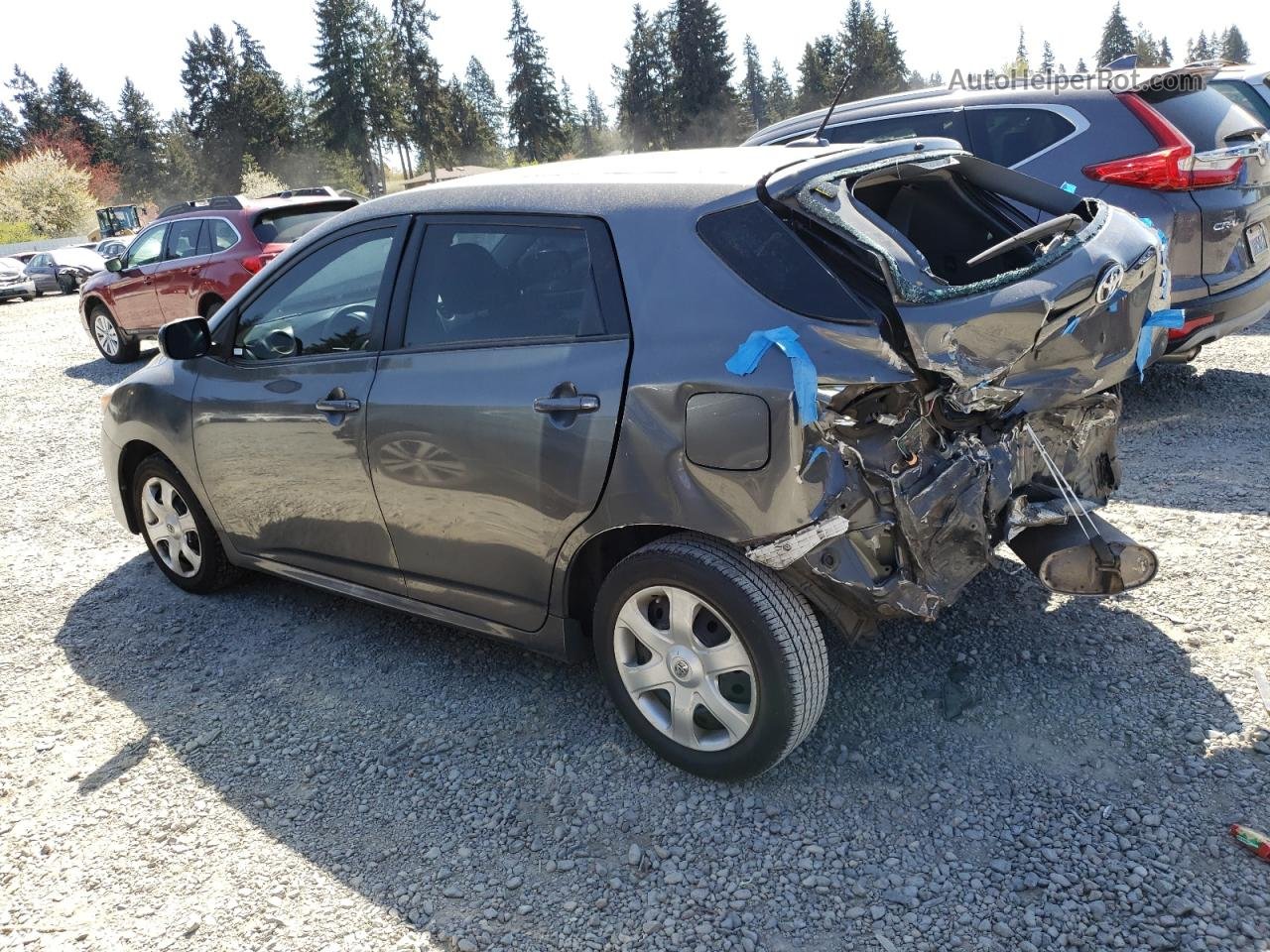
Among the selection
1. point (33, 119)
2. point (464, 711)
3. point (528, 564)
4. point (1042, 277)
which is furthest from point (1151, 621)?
point (33, 119)

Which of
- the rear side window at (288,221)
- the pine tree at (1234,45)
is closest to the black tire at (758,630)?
the rear side window at (288,221)

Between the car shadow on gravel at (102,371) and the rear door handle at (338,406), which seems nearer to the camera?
→ the rear door handle at (338,406)

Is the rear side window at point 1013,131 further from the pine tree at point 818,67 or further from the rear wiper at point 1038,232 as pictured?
the pine tree at point 818,67

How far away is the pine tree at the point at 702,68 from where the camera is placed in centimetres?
6544

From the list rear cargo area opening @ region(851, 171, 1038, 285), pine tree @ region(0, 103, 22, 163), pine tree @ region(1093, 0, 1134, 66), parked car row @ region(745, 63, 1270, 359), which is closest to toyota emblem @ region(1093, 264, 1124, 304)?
rear cargo area opening @ region(851, 171, 1038, 285)

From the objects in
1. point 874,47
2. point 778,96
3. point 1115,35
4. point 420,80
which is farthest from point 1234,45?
point 420,80

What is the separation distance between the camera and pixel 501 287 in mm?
3301

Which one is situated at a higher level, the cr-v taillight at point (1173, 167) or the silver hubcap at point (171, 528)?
the cr-v taillight at point (1173, 167)

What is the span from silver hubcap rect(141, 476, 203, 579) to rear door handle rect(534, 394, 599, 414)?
2.38 m

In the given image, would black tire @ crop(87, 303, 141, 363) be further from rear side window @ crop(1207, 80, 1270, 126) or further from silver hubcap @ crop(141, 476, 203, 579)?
rear side window @ crop(1207, 80, 1270, 126)

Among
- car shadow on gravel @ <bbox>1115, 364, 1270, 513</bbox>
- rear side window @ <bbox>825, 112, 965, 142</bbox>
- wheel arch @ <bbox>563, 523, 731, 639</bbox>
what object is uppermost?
rear side window @ <bbox>825, 112, 965, 142</bbox>

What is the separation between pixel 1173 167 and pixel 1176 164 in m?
0.02

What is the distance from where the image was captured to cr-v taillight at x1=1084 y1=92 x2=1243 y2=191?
528 centimetres

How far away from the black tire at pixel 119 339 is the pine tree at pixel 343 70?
60.0 meters
